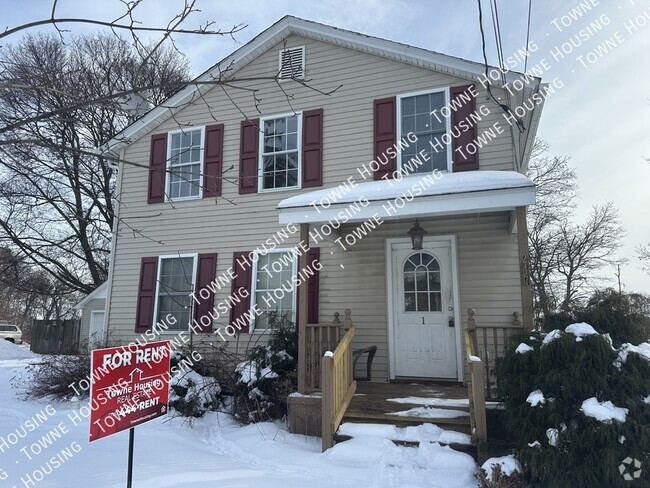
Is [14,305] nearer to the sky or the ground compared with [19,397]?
nearer to the sky

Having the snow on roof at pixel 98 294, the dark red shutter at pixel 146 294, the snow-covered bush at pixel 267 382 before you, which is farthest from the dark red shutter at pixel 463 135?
the snow on roof at pixel 98 294

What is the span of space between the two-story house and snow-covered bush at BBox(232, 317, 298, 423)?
26.6 inches

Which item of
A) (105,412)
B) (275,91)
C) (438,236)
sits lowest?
(105,412)

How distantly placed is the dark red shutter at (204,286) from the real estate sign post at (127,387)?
15.0ft

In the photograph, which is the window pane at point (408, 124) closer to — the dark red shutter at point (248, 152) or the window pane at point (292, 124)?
the window pane at point (292, 124)

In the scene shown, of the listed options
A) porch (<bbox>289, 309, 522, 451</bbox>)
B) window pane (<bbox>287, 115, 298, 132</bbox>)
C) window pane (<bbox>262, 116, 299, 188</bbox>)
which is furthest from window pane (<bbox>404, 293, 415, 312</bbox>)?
window pane (<bbox>287, 115, 298, 132</bbox>)

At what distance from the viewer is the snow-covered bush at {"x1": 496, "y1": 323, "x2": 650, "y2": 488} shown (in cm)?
359

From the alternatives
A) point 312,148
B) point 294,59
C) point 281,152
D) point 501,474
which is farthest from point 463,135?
point 501,474

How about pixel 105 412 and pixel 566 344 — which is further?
pixel 566 344

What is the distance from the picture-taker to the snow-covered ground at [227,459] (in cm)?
404

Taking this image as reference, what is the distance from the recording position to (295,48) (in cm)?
880

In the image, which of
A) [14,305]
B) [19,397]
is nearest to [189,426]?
[19,397]

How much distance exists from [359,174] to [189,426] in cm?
474

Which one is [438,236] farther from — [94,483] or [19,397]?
[19,397]
